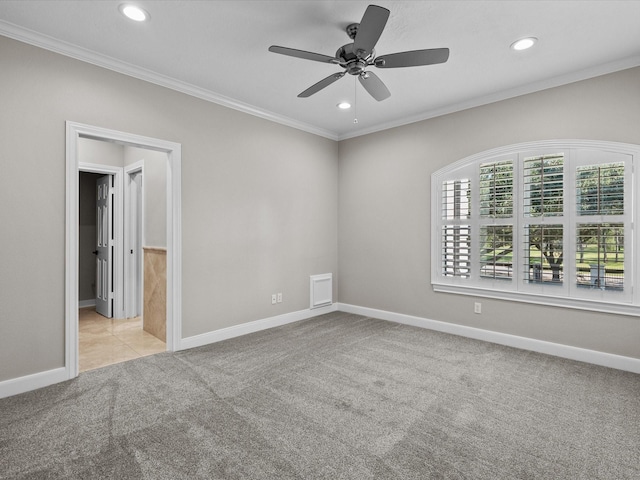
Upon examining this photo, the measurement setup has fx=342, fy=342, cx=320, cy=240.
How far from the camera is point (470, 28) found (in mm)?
2600

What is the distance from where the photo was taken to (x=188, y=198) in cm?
366

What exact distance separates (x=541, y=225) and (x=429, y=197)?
129 cm

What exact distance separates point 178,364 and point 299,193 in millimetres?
2678

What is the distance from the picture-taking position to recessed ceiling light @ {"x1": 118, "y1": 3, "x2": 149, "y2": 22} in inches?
92.7

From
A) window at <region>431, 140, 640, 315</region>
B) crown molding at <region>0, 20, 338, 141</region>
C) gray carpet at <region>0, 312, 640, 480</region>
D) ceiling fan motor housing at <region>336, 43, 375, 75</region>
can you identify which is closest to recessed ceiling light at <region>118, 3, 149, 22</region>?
crown molding at <region>0, 20, 338, 141</region>

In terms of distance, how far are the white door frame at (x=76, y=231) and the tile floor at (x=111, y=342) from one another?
0.35 meters

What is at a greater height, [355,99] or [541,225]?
[355,99]

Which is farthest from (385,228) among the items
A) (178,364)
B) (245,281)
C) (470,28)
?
(178,364)

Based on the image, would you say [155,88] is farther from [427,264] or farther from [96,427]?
[427,264]

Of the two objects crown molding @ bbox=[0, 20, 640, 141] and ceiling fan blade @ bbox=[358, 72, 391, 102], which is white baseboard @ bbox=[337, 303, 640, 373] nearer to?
crown molding @ bbox=[0, 20, 640, 141]

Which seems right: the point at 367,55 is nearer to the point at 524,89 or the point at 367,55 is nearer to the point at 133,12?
the point at 133,12

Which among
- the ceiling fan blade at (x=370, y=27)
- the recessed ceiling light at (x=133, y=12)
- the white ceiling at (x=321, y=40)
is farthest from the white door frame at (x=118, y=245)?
the ceiling fan blade at (x=370, y=27)

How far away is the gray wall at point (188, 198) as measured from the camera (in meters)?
2.64

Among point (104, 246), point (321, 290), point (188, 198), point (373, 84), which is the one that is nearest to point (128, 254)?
point (104, 246)
